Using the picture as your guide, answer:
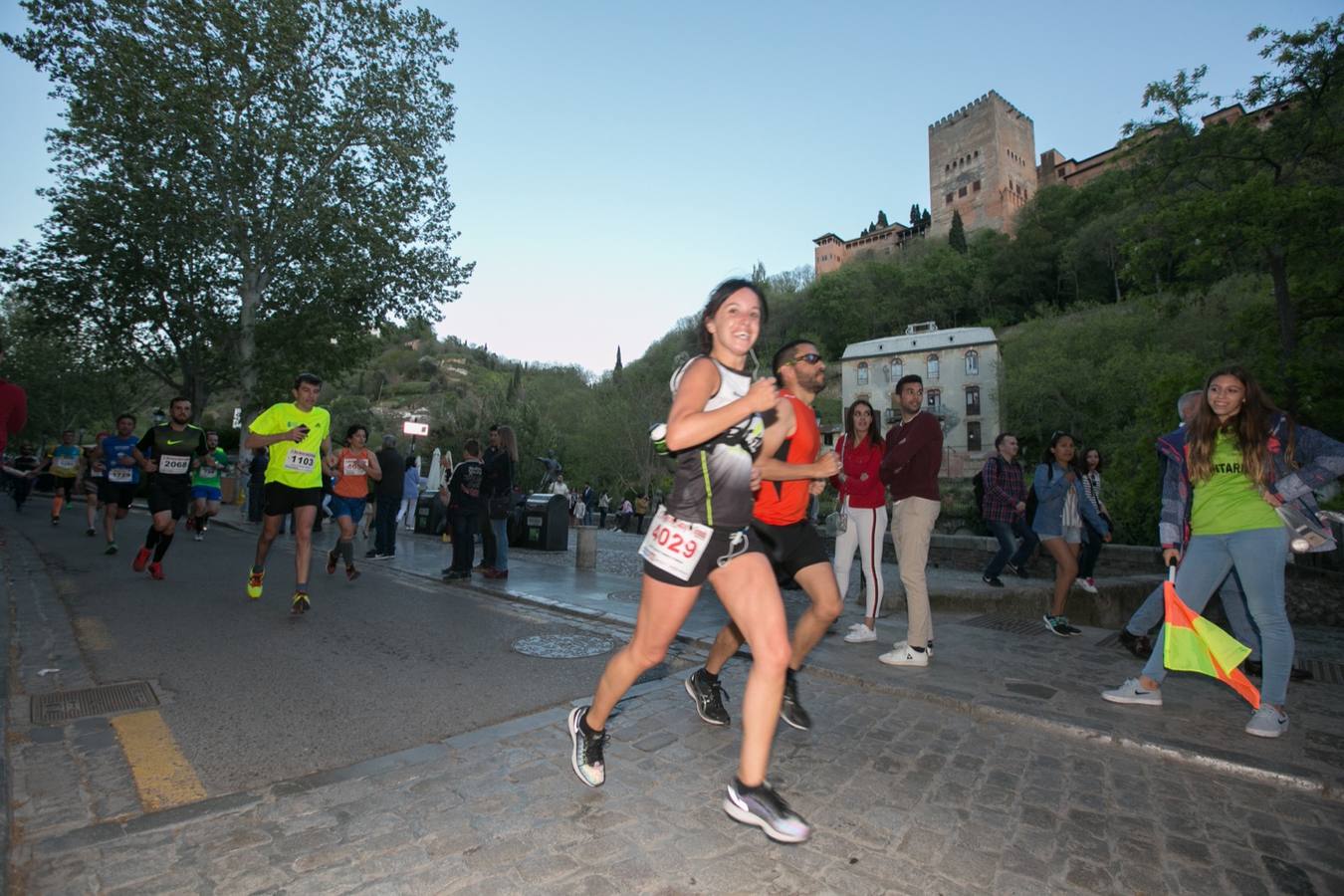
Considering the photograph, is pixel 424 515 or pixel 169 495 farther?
pixel 424 515

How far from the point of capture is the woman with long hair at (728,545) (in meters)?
2.41

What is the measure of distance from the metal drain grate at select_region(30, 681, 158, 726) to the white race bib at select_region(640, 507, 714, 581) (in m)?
3.15

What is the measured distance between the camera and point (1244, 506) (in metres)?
3.82

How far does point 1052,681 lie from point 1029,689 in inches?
13.8

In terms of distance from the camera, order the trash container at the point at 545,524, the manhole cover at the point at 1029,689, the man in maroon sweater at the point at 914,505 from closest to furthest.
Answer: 1. the manhole cover at the point at 1029,689
2. the man in maroon sweater at the point at 914,505
3. the trash container at the point at 545,524

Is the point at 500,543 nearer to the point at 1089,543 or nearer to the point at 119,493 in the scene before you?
the point at 119,493

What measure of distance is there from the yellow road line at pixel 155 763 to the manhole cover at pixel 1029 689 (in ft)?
14.1

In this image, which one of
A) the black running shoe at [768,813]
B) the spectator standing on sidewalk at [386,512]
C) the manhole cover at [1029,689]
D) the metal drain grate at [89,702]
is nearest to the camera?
the black running shoe at [768,813]

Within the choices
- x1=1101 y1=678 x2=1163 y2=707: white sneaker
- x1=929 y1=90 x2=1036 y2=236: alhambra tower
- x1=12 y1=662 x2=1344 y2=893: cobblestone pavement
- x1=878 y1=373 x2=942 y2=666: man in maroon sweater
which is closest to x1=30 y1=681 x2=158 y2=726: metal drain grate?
x1=12 y1=662 x2=1344 y2=893: cobblestone pavement

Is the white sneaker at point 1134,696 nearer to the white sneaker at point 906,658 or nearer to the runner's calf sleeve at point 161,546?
the white sneaker at point 906,658

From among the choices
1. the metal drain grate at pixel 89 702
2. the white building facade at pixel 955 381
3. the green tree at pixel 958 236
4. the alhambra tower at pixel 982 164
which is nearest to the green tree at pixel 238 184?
the metal drain grate at pixel 89 702

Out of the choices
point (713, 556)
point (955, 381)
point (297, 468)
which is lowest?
point (713, 556)

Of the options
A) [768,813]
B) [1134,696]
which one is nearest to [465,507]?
[768,813]

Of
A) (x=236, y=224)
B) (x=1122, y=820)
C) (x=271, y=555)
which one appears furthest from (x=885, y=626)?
(x=236, y=224)
